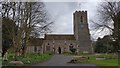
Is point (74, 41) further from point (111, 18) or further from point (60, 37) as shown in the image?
point (111, 18)

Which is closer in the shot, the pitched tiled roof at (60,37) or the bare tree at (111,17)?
the bare tree at (111,17)

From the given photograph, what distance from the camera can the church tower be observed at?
91.5m

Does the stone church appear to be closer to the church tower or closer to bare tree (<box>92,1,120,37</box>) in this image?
the church tower

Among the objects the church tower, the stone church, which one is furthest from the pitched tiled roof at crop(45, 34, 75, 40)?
the church tower

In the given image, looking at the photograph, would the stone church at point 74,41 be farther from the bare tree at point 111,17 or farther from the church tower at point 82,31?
the bare tree at point 111,17

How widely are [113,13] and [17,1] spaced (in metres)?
18.4

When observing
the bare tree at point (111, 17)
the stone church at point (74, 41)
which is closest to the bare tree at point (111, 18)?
the bare tree at point (111, 17)

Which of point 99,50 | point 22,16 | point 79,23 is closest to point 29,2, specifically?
point 22,16

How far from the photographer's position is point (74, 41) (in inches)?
3895

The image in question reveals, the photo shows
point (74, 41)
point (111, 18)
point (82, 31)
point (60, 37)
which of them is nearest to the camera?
point (111, 18)

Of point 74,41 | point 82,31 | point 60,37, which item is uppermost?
point 82,31

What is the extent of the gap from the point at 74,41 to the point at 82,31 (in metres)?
7.51

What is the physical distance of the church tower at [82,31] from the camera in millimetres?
91500

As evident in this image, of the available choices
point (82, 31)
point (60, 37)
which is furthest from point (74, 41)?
point (82, 31)
